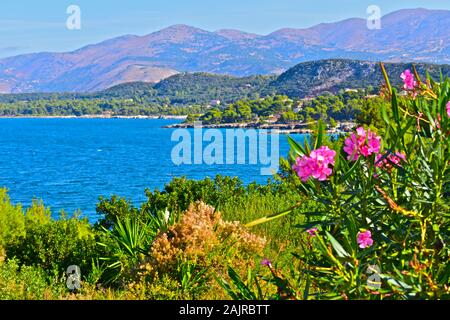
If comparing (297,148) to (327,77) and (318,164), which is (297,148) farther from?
(327,77)

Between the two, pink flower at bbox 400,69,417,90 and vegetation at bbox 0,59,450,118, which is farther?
vegetation at bbox 0,59,450,118

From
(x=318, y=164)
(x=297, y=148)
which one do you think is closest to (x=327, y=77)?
(x=297, y=148)

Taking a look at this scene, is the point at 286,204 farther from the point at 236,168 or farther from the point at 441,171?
the point at 236,168

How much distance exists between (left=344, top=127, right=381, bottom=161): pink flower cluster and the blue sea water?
31.4 meters

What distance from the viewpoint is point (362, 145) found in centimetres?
359

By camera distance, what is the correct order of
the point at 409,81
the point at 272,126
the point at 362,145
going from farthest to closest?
1. the point at 272,126
2. the point at 409,81
3. the point at 362,145

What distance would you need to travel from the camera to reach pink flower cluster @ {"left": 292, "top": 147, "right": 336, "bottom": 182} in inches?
130

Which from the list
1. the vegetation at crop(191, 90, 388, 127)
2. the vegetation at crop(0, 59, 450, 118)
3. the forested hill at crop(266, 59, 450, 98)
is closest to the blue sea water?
the vegetation at crop(191, 90, 388, 127)

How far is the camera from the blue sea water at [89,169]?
49.5 metres

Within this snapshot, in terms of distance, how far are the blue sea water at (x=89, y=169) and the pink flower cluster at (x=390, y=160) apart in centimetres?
3135

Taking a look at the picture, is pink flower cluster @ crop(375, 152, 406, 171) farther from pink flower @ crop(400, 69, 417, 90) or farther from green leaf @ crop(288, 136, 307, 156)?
pink flower @ crop(400, 69, 417, 90)

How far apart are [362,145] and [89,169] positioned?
214ft

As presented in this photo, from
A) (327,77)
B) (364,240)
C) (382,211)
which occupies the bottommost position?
(364,240)

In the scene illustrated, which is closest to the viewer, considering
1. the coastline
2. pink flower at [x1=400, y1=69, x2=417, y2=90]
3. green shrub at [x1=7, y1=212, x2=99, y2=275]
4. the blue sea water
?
pink flower at [x1=400, y1=69, x2=417, y2=90]
